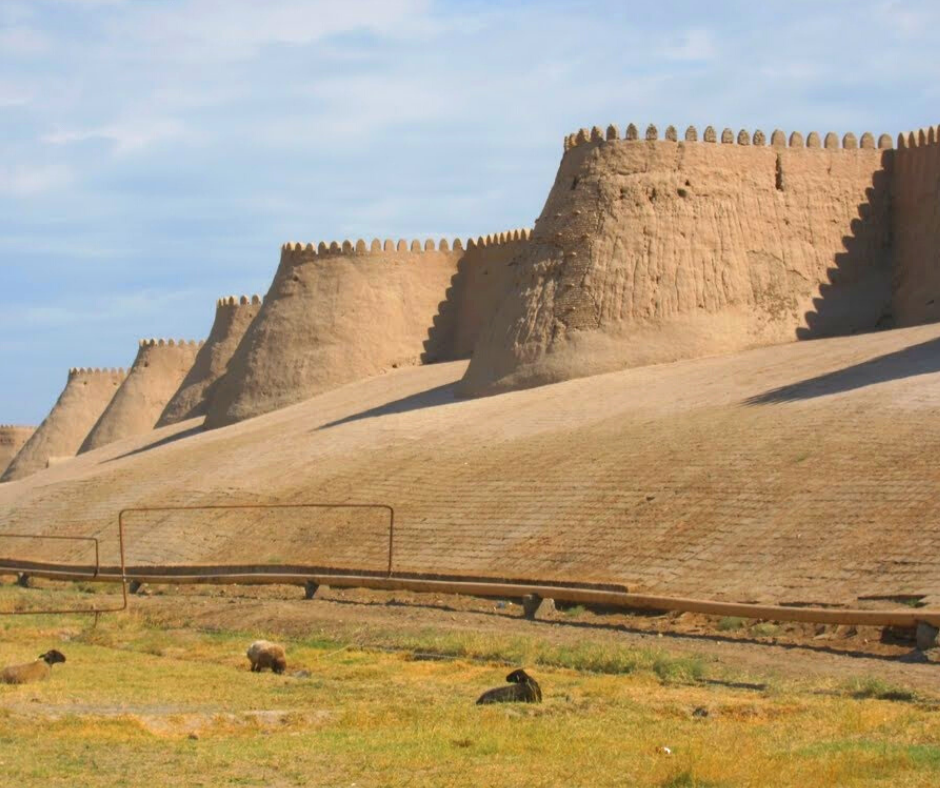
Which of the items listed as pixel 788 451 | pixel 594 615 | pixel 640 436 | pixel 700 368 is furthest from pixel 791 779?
pixel 700 368

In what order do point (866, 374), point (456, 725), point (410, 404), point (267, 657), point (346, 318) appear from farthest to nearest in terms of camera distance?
point (346, 318), point (410, 404), point (866, 374), point (267, 657), point (456, 725)

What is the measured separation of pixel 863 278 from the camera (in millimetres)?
31828

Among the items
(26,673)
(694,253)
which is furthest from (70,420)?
(26,673)

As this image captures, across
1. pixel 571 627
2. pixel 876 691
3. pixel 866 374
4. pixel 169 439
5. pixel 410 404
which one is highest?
pixel 866 374

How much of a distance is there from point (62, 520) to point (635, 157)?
11.9 metres

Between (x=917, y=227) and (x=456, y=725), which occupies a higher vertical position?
(x=917, y=227)

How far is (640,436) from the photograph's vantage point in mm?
24469

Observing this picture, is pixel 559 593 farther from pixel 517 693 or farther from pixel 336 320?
pixel 336 320

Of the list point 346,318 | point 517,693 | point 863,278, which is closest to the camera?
point 517,693

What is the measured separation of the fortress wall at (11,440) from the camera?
67.8 metres

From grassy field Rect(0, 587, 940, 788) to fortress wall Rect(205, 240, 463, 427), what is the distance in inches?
975

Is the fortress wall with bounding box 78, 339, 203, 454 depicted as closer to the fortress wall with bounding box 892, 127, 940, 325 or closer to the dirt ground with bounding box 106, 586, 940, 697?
the fortress wall with bounding box 892, 127, 940, 325

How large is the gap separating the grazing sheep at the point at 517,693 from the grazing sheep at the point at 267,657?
3.13 meters

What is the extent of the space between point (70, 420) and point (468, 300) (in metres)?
22.9
